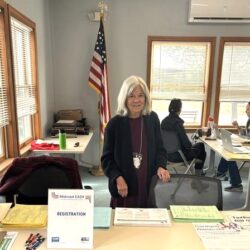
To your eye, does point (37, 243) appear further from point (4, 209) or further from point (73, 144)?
point (73, 144)

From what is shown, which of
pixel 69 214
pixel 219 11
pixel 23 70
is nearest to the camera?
pixel 69 214

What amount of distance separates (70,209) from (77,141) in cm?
236

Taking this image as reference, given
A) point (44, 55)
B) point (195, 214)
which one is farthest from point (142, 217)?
point (44, 55)

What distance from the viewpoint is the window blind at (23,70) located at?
2.88 metres

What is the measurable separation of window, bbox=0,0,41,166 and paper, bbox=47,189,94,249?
1.71 metres

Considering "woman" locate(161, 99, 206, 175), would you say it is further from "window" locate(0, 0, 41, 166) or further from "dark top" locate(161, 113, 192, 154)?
"window" locate(0, 0, 41, 166)

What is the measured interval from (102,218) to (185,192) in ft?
1.84

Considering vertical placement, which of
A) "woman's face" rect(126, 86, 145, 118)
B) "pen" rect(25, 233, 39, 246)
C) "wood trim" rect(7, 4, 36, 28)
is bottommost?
"pen" rect(25, 233, 39, 246)

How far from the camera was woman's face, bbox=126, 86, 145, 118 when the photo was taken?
5.74ft

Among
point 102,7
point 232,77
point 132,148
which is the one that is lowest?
point 132,148

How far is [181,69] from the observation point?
14.0ft

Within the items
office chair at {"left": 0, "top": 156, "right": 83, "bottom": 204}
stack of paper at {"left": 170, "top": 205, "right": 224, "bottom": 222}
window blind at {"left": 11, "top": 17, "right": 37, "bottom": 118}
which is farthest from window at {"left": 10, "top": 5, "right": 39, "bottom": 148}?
stack of paper at {"left": 170, "top": 205, "right": 224, "bottom": 222}

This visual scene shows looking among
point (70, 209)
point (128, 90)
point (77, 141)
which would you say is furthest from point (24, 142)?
point (70, 209)

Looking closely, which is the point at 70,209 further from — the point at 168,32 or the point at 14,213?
the point at 168,32
